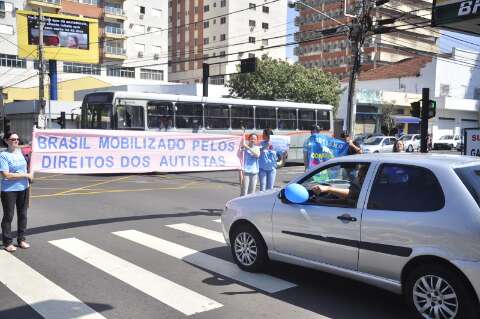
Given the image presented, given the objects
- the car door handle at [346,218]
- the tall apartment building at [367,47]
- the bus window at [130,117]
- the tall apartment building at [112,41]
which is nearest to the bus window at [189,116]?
the bus window at [130,117]

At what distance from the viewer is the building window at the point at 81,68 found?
6512 centimetres

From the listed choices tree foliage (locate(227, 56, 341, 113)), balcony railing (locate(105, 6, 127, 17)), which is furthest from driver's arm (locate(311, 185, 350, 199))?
balcony railing (locate(105, 6, 127, 17))

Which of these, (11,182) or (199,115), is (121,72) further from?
(11,182)

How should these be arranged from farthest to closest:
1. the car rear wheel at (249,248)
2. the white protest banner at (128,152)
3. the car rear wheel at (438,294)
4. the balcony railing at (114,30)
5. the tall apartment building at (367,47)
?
the tall apartment building at (367,47) < the balcony railing at (114,30) < the white protest banner at (128,152) < the car rear wheel at (249,248) < the car rear wheel at (438,294)

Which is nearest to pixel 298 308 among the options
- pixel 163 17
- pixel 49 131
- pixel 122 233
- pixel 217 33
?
pixel 122 233

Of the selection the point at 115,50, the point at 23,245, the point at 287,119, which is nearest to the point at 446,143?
the point at 287,119

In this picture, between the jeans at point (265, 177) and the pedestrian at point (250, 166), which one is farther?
the jeans at point (265, 177)

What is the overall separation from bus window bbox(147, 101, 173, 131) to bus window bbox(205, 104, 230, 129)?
2010 millimetres

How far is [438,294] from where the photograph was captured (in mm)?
4551

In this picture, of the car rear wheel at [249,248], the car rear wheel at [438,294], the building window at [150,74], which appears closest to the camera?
the car rear wheel at [438,294]

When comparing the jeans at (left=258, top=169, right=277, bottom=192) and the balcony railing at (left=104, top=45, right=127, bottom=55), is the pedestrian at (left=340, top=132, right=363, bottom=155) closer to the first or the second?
the jeans at (left=258, top=169, right=277, bottom=192)

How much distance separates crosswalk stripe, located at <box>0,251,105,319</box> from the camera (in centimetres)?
503

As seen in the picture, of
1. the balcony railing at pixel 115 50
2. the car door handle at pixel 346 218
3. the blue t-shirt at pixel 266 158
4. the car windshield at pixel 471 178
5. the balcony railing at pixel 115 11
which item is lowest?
the car door handle at pixel 346 218

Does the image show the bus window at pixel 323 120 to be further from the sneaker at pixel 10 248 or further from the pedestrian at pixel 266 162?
the sneaker at pixel 10 248
